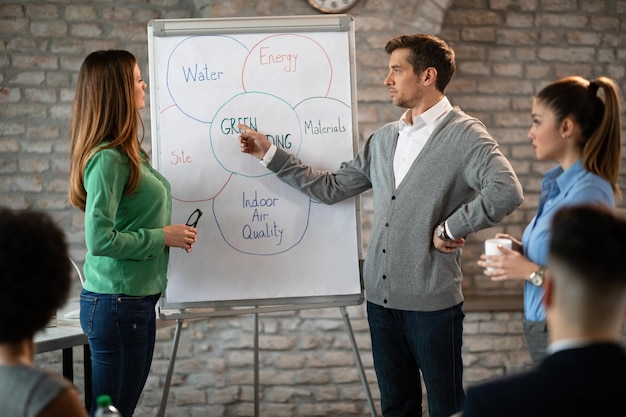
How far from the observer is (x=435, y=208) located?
2572mm

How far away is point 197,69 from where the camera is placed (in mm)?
2844

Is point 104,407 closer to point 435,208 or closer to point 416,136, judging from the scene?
point 435,208

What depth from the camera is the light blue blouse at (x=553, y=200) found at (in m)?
2.04

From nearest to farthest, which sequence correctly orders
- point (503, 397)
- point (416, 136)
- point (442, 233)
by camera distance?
1. point (503, 397)
2. point (442, 233)
3. point (416, 136)

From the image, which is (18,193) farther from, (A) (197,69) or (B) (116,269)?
(B) (116,269)

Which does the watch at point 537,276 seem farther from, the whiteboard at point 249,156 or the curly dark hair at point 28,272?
the curly dark hair at point 28,272

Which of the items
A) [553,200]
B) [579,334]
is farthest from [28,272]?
[553,200]

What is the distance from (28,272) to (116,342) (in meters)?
0.99

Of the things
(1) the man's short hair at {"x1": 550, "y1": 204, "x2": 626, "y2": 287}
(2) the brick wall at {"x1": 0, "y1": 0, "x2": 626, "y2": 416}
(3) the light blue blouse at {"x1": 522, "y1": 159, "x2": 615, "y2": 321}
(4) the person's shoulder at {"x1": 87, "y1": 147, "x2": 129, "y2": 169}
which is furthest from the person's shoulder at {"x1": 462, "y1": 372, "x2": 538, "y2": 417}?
(2) the brick wall at {"x1": 0, "y1": 0, "x2": 626, "y2": 416}

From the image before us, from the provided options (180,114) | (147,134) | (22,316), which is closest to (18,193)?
(147,134)

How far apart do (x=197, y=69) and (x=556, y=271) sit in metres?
1.91

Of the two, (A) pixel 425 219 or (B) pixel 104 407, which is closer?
(B) pixel 104 407

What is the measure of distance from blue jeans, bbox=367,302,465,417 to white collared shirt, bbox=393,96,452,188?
0.48 m

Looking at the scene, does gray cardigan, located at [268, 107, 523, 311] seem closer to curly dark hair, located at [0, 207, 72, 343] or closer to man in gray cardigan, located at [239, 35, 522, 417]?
man in gray cardigan, located at [239, 35, 522, 417]
